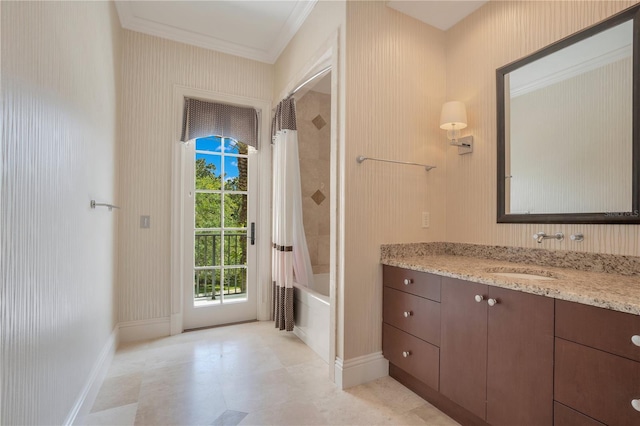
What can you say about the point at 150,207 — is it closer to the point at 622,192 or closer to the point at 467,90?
the point at 467,90

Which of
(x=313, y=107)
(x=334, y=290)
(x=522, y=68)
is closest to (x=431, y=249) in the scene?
(x=334, y=290)

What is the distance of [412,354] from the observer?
184 centimetres

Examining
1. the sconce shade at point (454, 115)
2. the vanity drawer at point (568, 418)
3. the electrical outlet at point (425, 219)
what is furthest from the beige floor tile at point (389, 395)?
the sconce shade at point (454, 115)

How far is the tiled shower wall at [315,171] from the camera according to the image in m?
3.45

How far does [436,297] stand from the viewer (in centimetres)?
170

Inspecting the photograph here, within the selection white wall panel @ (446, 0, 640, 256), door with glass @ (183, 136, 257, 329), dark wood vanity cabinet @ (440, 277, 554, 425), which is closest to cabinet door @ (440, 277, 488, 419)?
dark wood vanity cabinet @ (440, 277, 554, 425)

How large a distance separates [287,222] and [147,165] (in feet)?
4.44

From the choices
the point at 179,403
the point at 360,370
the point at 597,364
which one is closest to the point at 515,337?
the point at 597,364

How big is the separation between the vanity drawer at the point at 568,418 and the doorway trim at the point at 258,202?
2475mm

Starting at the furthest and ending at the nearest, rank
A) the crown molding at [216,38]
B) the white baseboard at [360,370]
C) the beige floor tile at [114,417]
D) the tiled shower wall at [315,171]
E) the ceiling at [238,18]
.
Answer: the tiled shower wall at [315,171] → the crown molding at [216,38] → the ceiling at [238,18] → the white baseboard at [360,370] → the beige floor tile at [114,417]

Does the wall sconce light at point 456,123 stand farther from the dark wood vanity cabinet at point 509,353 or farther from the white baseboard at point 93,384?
the white baseboard at point 93,384

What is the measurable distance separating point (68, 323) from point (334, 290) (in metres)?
1.41

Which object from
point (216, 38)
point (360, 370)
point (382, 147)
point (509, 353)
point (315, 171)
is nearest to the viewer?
point (509, 353)

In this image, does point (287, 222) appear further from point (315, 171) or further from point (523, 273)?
point (523, 273)
